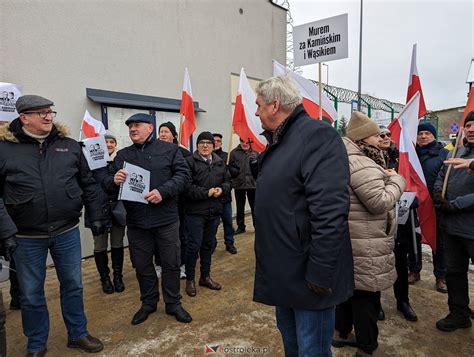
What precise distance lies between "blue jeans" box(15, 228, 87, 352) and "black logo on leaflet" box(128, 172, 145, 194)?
63cm

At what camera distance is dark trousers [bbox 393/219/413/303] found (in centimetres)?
332

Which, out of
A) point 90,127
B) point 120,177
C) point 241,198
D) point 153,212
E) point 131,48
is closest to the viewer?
point 120,177

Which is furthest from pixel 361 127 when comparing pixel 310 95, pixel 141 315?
pixel 141 315

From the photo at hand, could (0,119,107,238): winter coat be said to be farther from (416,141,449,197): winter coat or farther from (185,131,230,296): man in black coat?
Result: (416,141,449,197): winter coat

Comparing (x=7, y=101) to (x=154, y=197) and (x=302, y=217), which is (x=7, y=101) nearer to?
(x=154, y=197)

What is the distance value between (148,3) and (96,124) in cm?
256

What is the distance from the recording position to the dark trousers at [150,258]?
3.40 m

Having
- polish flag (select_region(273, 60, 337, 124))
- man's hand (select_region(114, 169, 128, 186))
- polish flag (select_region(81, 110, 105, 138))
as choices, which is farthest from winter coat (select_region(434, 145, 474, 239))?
polish flag (select_region(81, 110, 105, 138))

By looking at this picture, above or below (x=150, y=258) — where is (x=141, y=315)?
below

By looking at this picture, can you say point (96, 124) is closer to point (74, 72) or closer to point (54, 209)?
point (74, 72)

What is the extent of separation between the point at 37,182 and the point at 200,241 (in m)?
1.95

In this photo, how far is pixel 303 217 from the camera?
5.60ft

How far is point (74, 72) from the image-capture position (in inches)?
199

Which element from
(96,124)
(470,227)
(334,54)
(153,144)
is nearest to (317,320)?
(470,227)
